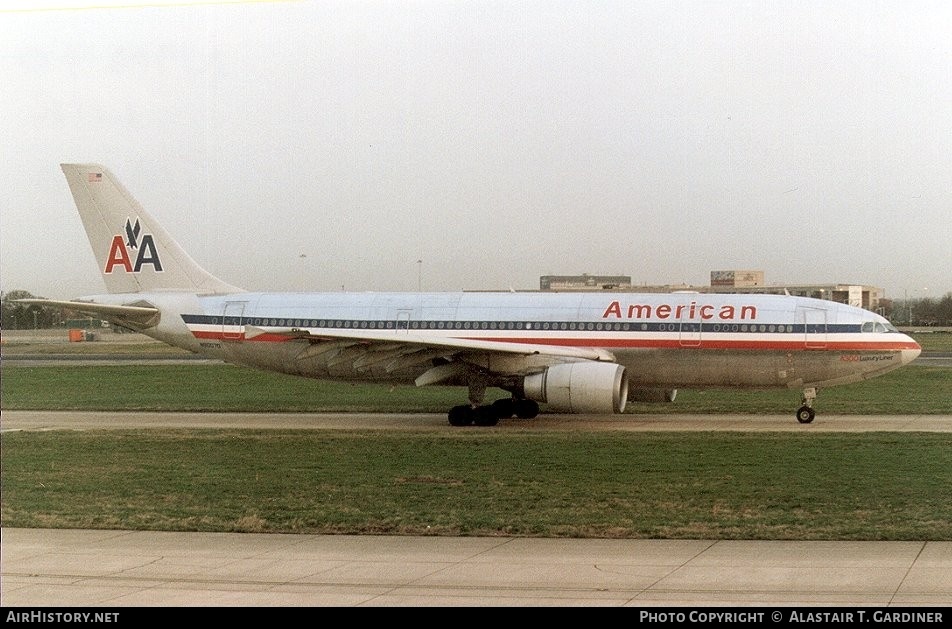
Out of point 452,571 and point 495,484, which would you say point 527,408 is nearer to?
point 495,484

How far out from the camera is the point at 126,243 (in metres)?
31.3

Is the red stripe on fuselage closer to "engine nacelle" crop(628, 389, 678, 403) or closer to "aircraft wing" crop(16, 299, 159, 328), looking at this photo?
"engine nacelle" crop(628, 389, 678, 403)

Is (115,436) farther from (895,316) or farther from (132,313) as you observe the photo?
(895,316)

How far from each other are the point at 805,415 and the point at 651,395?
422cm

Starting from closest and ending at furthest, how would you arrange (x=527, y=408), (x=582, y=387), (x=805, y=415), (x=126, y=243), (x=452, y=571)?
1. (x=452, y=571)
2. (x=582, y=387)
3. (x=805, y=415)
4. (x=527, y=408)
5. (x=126, y=243)

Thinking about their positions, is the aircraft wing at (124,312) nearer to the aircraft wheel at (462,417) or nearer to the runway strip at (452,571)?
Result: the aircraft wheel at (462,417)

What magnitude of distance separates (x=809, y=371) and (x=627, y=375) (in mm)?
4448

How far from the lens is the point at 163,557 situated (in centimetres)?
1176

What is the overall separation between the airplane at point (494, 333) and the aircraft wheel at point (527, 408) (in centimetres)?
6

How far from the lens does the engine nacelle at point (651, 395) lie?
29.3 metres

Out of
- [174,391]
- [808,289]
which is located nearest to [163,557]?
[174,391]

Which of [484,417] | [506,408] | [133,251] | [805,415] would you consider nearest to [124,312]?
[133,251]

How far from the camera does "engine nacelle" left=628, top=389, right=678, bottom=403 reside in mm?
29281

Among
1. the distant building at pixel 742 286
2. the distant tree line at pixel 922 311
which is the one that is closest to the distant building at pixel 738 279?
the distant building at pixel 742 286
